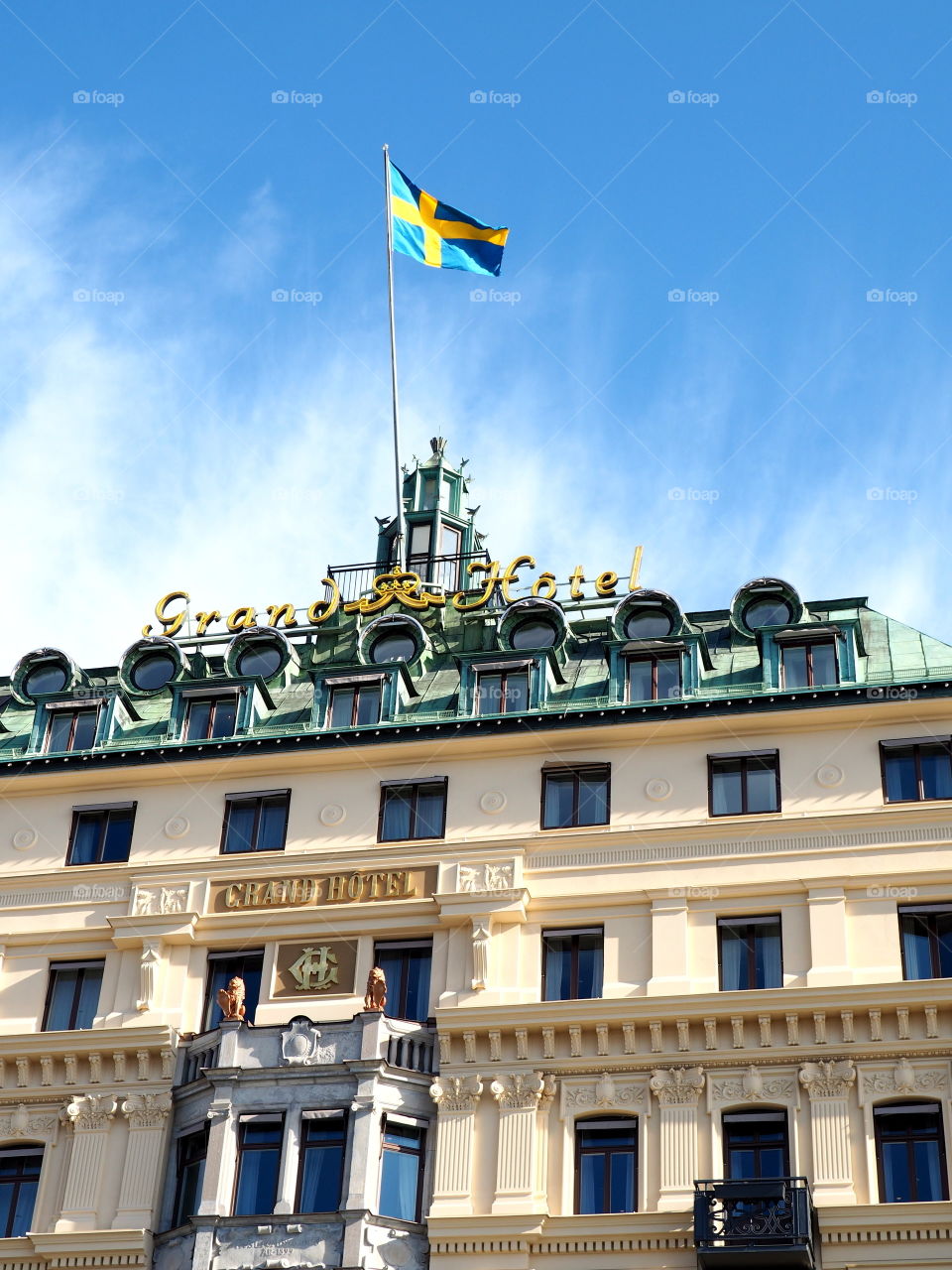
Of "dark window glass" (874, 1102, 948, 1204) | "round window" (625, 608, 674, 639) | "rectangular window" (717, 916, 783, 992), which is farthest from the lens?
"round window" (625, 608, 674, 639)

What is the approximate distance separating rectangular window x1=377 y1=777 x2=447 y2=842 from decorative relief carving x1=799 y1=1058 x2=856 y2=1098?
434 inches

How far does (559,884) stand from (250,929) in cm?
760

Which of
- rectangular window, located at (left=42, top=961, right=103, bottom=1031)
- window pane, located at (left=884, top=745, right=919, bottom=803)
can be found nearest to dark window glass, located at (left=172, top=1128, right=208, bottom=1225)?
rectangular window, located at (left=42, top=961, right=103, bottom=1031)

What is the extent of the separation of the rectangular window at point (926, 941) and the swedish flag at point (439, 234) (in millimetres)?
24587

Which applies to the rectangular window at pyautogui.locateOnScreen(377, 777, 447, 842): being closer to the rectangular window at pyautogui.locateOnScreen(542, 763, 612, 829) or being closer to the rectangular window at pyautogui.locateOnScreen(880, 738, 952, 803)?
the rectangular window at pyautogui.locateOnScreen(542, 763, 612, 829)

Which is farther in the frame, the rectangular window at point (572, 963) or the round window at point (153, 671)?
the round window at point (153, 671)

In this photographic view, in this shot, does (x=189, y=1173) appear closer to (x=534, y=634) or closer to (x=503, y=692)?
(x=503, y=692)

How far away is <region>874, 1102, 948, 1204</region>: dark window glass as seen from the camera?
139ft

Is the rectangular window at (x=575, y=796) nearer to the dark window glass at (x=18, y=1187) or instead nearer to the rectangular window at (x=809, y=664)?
the rectangular window at (x=809, y=664)

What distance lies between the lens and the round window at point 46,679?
185ft

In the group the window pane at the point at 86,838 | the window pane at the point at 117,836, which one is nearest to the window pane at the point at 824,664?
the window pane at the point at 117,836

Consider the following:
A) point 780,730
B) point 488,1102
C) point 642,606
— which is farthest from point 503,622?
point 488,1102

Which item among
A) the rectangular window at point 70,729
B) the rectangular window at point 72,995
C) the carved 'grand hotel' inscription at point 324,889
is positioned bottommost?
the rectangular window at point 72,995

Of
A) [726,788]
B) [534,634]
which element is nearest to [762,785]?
[726,788]
